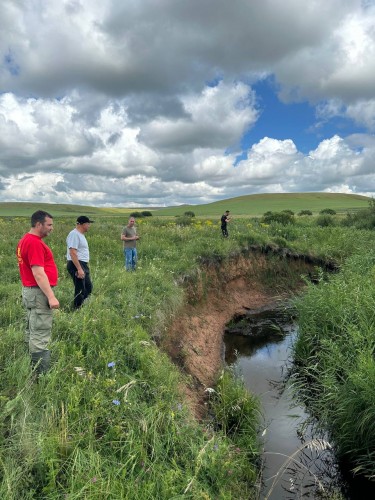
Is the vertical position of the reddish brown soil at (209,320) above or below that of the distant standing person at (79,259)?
below

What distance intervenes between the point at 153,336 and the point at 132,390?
110 inches

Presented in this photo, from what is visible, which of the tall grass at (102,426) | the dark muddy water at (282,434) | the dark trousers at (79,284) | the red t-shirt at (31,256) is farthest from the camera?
the dark trousers at (79,284)

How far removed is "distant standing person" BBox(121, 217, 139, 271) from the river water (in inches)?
164

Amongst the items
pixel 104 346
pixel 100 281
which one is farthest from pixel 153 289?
pixel 104 346

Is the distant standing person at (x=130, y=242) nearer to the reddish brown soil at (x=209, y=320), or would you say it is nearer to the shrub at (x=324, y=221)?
the reddish brown soil at (x=209, y=320)

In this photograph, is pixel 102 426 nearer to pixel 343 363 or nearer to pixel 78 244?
pixel 78 244

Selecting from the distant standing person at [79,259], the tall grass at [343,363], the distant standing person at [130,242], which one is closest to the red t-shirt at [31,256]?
the distant standing person at [79,259]

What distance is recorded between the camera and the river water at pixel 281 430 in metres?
5.10

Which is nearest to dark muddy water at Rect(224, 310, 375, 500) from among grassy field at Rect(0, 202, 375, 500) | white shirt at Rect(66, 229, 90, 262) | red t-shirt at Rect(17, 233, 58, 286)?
grassy field at Rect(0, 202, 375, 500)

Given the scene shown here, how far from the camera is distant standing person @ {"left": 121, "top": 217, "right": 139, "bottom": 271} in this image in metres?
11.2

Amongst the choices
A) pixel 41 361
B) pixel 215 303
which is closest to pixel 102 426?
pixel 41 361

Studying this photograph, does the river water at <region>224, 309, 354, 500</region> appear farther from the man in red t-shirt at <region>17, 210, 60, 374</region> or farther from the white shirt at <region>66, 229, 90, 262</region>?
the white shirt at <region>66, 229, 90, 262</region>

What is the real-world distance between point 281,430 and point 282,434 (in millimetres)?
122

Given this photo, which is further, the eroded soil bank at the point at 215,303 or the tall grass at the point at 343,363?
the eroded soil bank at the point at 215,303
